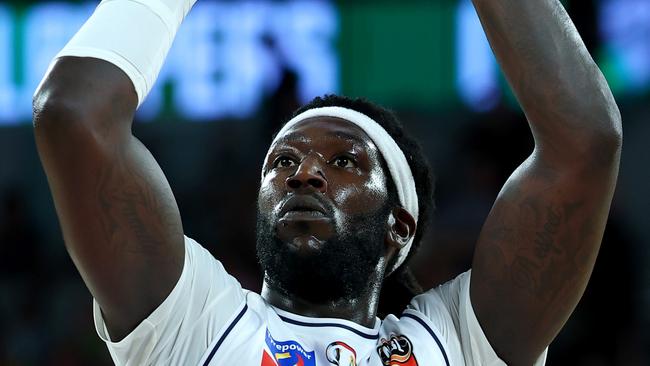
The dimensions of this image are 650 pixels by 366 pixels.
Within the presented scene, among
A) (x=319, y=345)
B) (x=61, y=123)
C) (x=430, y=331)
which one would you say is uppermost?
(x=61, y=123)

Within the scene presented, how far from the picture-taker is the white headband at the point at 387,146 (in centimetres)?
367

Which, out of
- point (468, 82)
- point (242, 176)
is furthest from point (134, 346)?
point (468, 82)

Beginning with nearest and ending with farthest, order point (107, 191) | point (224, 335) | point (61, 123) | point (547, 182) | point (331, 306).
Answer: point (61, 123) < point (107, 191) < point (224, 335) < point (547, 182) < point (331, 306)

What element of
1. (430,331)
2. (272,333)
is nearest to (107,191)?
(272,333)

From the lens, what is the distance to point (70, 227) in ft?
9.17

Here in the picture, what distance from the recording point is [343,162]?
11.6 feet

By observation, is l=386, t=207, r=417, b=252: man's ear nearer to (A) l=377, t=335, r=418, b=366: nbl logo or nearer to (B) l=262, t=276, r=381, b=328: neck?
(B) l=262, t=276, r=381, b=328: neck

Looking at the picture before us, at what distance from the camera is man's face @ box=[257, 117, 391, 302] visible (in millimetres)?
3344

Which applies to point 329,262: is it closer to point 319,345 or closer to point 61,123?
point 319,345

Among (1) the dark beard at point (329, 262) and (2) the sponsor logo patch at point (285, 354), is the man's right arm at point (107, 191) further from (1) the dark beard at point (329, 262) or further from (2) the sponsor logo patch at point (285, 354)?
(1) the dark beard at point (329, 262)

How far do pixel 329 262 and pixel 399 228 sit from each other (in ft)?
1.37

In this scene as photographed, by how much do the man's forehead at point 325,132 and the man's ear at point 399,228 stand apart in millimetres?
246

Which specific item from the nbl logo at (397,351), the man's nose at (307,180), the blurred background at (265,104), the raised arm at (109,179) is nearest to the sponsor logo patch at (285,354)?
the nbl logo at (397,351)

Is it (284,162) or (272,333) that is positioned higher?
(284,162)
